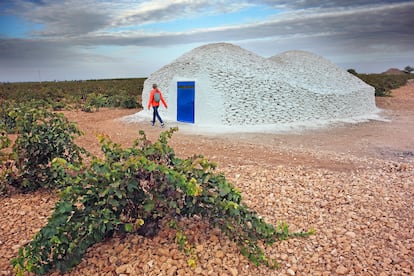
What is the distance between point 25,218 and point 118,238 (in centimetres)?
154

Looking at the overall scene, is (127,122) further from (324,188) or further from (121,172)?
(121,172)

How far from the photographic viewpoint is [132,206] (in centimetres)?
344

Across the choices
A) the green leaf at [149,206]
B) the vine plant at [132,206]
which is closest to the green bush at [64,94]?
the vine plant at [132,206]

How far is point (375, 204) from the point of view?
15.7ft

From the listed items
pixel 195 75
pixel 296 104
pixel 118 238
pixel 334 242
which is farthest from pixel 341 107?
pixel 118 238

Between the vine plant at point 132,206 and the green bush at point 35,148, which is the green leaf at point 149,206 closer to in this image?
the vine plant at point 132,206

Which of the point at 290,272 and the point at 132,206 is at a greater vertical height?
the point at 132,206

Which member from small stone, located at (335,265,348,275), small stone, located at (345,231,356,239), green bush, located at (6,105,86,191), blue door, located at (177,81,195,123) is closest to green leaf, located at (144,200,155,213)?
small stone, located at (335,265,348,275)

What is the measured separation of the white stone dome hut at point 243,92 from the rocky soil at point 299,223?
5.06 meters

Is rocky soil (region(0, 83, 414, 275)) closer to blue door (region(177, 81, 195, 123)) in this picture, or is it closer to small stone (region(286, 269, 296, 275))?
small stone (region(286, 269, 296, 275))

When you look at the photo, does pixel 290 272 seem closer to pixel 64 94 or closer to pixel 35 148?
pixel 35 148

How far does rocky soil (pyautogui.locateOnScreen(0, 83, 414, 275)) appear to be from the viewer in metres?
3.31

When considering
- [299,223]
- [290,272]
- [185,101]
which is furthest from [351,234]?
[185,101]

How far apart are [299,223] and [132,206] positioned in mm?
1989
